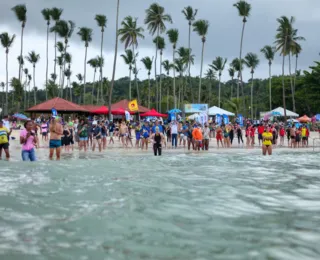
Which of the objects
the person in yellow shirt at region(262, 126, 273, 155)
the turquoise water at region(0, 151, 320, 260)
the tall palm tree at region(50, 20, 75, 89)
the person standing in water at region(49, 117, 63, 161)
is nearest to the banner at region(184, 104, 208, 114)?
the person in yellow shirt at region(262, 126, 273, 155)

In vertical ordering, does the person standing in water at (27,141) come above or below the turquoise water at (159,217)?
above

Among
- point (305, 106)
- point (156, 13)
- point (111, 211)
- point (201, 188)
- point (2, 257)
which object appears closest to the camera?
point (2, 257)

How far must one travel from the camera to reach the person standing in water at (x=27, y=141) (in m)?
11.3

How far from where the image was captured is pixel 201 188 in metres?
7.34

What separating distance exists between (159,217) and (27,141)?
7.45m

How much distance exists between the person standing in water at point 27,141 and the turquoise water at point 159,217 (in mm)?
2351

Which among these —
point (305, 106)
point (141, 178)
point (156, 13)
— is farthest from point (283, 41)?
point (141, 178)

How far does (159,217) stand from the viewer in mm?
5012

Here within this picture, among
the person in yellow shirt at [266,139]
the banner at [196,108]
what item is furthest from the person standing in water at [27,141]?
the banner at [196,108]

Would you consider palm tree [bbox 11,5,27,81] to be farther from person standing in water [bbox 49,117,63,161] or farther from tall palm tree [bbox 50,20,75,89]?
person standing in water [bbox 49,117,63,161]

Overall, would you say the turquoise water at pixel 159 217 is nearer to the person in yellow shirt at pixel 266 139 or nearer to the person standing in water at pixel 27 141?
the person standing in water at pixel 27 141

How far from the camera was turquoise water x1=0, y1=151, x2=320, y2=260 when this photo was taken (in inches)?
144

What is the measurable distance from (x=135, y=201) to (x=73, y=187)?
73.0 inches

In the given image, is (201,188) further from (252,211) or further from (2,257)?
(2,257)
